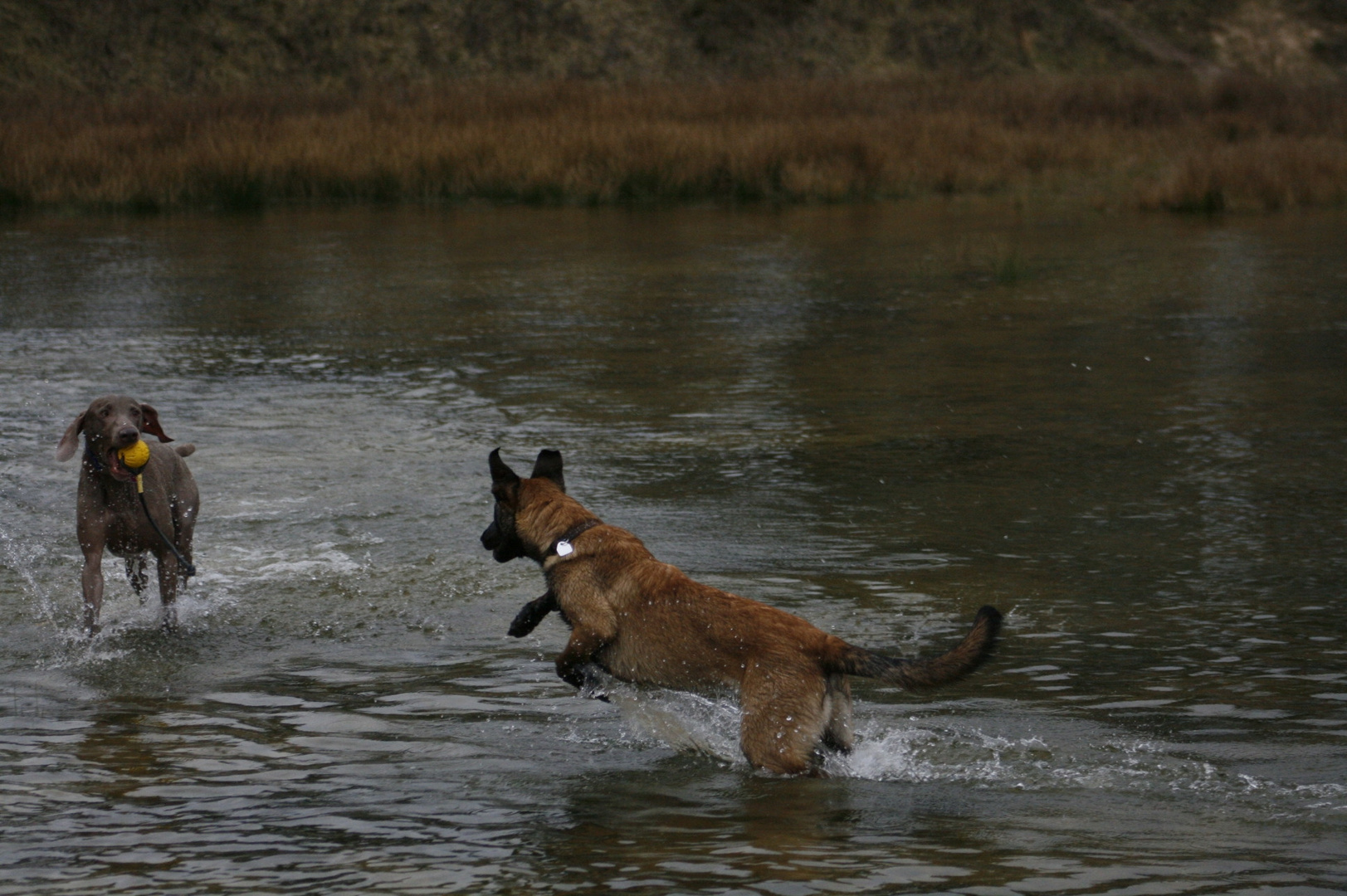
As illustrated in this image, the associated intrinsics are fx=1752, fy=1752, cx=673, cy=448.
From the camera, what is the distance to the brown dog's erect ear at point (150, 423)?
748cm

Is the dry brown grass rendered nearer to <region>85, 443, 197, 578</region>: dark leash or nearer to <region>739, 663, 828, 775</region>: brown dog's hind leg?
<region>85, 443, 197, 578</region>: dark leash

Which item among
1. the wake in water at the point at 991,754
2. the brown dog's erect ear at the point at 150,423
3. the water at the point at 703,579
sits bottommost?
the wake in water at the point at 991,754

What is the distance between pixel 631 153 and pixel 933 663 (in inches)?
913

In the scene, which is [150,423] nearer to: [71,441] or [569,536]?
[71,441]

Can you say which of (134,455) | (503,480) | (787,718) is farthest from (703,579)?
(787,718)

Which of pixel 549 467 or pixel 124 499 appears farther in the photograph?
pixel 124 499

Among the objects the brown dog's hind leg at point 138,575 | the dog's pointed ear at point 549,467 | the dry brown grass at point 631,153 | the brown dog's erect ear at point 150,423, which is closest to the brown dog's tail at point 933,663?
the dog's pointed ear at point 549,467

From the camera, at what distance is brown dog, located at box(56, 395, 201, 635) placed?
7.22 m

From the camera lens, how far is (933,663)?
5.56 meters

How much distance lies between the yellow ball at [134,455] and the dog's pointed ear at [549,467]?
1.79 meters

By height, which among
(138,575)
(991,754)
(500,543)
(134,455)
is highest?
(134,455)

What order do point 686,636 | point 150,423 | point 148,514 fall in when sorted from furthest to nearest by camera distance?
1. point 150,423
2. point 148,514
3. point 686,636

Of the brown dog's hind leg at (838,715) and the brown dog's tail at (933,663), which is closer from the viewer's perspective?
the brown dog's tail at (933,663)

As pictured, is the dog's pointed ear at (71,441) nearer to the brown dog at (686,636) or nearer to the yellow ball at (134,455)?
the yellow ball at (134,455)
